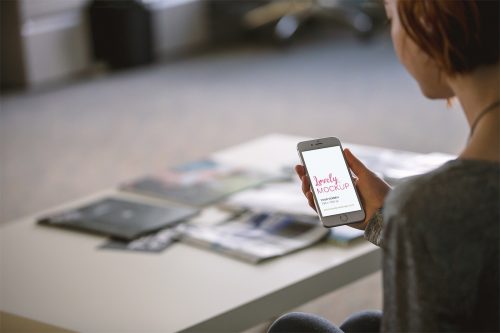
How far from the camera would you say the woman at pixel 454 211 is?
0.91 meters

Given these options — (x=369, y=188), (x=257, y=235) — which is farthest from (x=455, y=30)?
(x=257, y=235)

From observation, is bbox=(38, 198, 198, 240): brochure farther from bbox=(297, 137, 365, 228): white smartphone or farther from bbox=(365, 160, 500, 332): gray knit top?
bbox=(365, 160, 500, 332): gray knit top

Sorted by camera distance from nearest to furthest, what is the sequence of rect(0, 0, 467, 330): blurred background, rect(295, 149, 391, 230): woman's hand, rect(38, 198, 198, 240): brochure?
rect(295, 149, 391, 230): woman's hand < rect(38, 198, 198, 240): brochure < rect(0, 0, 467, 330): blurred background

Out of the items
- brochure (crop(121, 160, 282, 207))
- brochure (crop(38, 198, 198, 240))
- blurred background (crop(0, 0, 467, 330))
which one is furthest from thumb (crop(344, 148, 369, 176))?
blurred background (crop(0, 0, 467, 330))

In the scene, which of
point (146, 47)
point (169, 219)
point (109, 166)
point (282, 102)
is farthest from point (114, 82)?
point (169, 219)

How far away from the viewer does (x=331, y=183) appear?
152 cm

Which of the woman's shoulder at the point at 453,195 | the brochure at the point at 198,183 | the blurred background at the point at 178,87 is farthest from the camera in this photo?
the blurred background at the point at 178,87

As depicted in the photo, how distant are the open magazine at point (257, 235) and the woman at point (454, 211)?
0.87 metres

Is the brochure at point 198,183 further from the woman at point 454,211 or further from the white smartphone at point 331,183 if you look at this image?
the woman at point 454,211

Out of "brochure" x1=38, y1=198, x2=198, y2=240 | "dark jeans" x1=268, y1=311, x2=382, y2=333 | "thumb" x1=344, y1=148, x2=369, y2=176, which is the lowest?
"brochure" x1=38, y1=198, x2=198, y2=240

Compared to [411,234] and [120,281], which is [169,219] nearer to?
[120,281]

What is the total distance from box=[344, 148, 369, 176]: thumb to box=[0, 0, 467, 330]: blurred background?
2.57 m

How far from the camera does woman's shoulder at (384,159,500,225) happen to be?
35.7 inches

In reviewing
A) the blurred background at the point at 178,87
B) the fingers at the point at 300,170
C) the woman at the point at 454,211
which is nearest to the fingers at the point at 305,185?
the fingers at the point at 300,170
